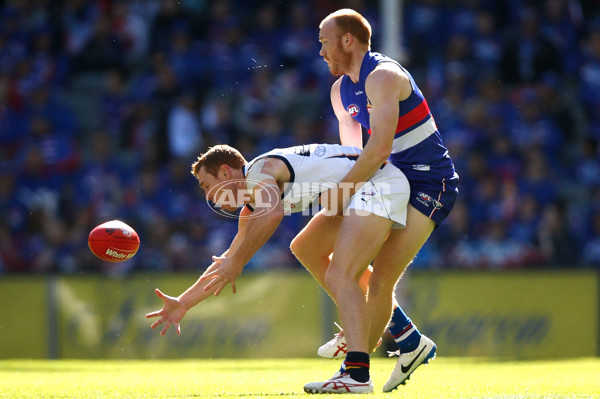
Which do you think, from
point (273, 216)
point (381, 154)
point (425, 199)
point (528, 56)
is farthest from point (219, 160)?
point (528, 56)

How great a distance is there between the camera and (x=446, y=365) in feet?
32.8

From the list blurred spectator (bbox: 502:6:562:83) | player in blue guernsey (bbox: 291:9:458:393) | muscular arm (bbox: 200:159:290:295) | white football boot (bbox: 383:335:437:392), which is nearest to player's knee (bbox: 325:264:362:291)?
player in blue guernsey (bbox: 291:9:458:393)

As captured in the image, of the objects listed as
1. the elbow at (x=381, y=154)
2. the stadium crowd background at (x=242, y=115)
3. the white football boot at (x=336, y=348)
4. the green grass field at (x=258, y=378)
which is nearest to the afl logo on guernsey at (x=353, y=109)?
the elbow at (x=381, y=154)

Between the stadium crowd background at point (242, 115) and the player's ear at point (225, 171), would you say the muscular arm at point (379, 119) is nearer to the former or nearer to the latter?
the player's ear at point (225, 171)

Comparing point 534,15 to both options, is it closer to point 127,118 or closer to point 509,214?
point 509,214

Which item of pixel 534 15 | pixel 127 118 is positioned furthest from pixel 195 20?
pixel 534 15

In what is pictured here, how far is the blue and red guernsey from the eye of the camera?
6.43 metres

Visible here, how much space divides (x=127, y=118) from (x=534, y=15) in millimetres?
7005

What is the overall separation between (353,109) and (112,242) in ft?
6.43

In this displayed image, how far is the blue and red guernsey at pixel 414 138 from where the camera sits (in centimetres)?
643

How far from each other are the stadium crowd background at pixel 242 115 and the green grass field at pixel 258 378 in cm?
247

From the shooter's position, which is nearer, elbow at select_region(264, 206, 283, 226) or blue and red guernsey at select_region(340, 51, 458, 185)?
elbow at select_region(264, 206, 283, 226)

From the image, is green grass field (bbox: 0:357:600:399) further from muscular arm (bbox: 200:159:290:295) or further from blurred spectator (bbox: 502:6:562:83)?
blurred spectator (bbox: 502:6:562:83)

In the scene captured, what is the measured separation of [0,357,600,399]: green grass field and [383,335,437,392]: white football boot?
3.3 inches
